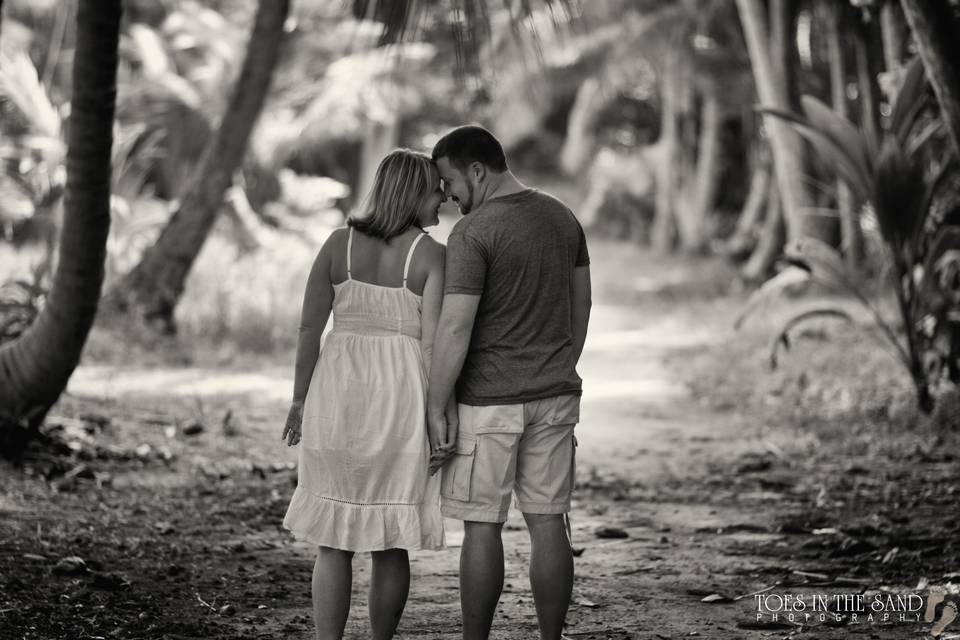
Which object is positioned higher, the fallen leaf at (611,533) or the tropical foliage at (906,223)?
the tropical foliage at (906,223)

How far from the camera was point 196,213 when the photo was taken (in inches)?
418

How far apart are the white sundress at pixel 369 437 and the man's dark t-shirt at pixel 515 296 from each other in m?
0.20

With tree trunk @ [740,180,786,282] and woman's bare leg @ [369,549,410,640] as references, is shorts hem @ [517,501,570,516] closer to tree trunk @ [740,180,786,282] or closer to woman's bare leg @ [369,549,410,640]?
woman's bare leg @ [369,549,410,640]

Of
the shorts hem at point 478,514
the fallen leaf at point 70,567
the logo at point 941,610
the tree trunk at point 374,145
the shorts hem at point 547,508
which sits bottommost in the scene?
the fallen leaf at point 70,567

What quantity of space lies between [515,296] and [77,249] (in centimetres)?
317

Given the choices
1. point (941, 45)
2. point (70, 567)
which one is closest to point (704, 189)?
point (941, 45)

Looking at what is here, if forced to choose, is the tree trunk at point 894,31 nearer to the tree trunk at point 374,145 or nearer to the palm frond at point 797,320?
the palm frond at point 797,320

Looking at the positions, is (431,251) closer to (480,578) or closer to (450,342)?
(450,342)

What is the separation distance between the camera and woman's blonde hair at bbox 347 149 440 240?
387 cm

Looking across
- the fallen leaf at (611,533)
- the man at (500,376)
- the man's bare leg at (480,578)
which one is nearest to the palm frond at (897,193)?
the fallen leaf at (611,533)

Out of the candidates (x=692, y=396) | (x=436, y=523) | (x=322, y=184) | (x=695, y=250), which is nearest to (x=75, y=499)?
(x=436, y=523)

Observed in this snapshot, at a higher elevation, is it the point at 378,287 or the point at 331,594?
the point at 378,287

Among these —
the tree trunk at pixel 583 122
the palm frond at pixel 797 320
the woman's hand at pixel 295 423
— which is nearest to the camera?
the woman's hand at pixel 295 423

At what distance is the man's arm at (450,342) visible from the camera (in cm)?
380
